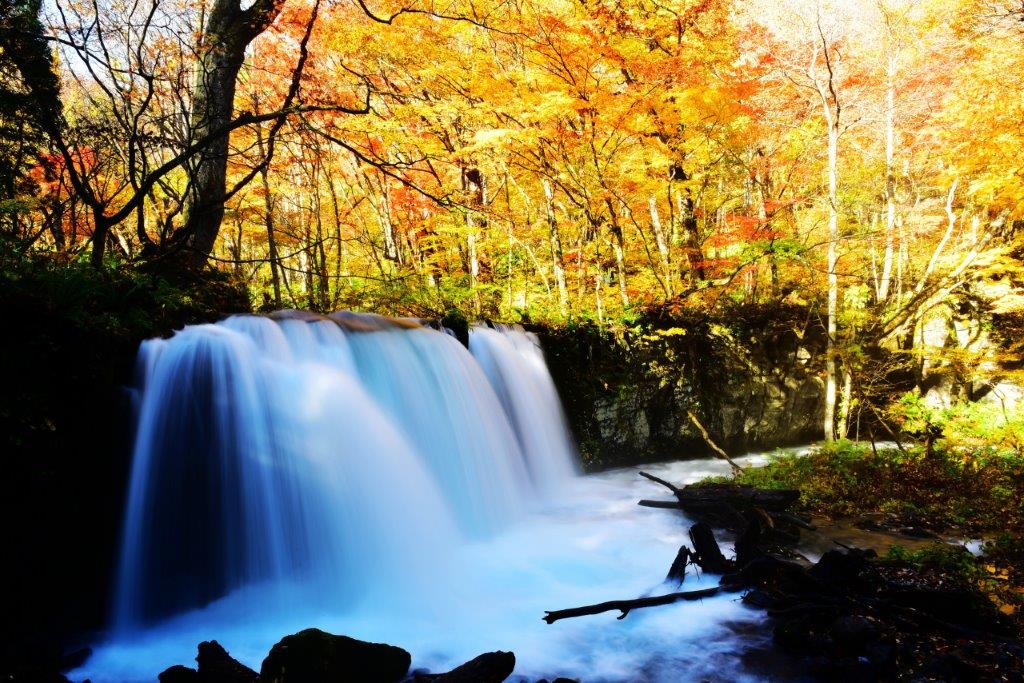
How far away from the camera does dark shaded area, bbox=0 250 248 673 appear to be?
160 inches

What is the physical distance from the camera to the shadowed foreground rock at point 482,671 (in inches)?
140

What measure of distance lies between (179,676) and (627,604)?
127 inches

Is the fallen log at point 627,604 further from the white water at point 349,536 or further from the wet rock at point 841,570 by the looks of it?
the wet rock at point 841,570

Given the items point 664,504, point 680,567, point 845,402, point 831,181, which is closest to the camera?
point 680,567

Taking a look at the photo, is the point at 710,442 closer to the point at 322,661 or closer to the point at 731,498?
the point at 731,498

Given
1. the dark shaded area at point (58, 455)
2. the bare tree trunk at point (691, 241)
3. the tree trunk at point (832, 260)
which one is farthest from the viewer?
the bare tree trunk at point (691, 241)

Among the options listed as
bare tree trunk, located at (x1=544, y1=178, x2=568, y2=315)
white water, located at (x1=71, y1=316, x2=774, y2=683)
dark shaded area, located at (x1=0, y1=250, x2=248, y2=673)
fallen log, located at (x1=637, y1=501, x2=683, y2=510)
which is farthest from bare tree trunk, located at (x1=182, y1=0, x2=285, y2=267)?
fallen log, located at (x1=637, y1=501, x2=683, y2=510)

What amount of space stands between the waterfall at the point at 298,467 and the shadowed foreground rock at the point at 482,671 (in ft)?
6.61

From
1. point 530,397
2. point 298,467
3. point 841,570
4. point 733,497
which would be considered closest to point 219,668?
point 298,467

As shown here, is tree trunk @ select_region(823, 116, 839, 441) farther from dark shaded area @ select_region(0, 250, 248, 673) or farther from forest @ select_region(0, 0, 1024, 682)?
dark shaded area @ select_region(0, 250, 248, 673)

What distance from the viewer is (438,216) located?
12.5 meters

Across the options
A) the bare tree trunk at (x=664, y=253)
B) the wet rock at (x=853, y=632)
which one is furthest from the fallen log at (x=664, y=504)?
the bare tree trunk at (x=664, y=253)

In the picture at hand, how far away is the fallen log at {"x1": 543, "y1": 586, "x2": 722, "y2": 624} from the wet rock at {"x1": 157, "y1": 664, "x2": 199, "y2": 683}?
2411 millimetres

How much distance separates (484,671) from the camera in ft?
11.8
